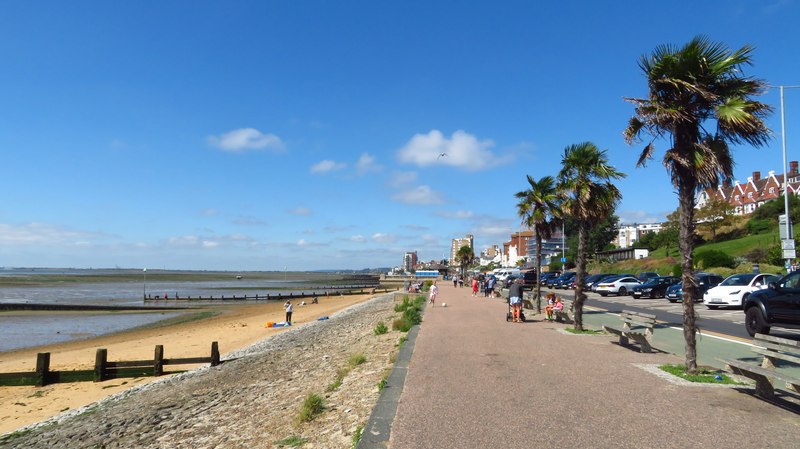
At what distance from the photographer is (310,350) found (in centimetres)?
1766

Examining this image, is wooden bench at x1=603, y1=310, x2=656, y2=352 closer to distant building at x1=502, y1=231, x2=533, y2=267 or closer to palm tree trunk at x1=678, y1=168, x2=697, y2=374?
palm tree trunk at x1=678, y1=168, x2=697, y2=374

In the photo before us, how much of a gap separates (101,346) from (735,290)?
99.8 ft

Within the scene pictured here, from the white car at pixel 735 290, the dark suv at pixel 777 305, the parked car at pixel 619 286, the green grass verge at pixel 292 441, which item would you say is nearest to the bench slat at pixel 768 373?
the green grass verge at pixel 292 441

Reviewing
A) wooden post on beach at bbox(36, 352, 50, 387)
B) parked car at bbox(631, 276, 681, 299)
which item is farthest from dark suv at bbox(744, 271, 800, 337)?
wooden post on beach at bbox(36, 352, 50, 387)

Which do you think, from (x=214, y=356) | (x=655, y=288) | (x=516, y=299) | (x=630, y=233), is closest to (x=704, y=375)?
(x=516, y=299)

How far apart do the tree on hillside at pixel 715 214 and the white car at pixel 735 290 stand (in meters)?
49.3

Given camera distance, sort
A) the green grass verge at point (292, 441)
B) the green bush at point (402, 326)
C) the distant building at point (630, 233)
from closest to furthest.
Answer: the green grass verge at point (292, 441)
the green bush at point (402, 326)
the distant building at point (630, 233)

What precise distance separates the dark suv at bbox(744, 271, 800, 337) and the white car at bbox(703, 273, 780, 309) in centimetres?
952

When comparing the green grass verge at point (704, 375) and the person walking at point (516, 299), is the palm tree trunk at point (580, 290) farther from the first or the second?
the green grass verge at point (704, 375)

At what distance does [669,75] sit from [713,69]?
68 cm

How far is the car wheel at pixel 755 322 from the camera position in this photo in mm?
13117

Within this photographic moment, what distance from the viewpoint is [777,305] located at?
12781 mm

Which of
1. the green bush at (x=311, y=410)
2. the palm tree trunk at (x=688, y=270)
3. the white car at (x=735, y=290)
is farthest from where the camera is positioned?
the white car at (x=735, y=290)

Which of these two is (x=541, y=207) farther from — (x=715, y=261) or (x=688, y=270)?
(x=715, y=261)
